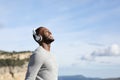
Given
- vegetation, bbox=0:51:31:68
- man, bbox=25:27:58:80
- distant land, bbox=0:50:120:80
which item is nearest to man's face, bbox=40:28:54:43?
man, bbox=25:27:58:80

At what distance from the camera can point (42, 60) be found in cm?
989

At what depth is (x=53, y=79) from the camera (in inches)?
392

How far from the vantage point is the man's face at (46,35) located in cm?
Answer: 992

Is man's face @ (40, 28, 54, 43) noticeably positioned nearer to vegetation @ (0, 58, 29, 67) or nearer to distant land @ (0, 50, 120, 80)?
distant land @ (0, 50, 120, 80)

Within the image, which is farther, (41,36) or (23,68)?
(23,68)

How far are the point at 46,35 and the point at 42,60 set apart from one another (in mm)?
555

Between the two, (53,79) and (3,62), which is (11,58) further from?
(53,79)

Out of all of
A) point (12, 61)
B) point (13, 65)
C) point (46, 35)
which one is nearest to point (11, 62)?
point (12, 61)

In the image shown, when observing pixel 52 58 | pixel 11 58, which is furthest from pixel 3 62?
pixel 52 58

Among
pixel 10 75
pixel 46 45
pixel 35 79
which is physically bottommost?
pixel 35 79

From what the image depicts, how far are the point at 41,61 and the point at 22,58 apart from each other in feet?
357

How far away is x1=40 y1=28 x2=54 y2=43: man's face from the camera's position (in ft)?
32.6

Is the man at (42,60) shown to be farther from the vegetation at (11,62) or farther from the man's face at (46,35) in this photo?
the vegetation at (11,62)

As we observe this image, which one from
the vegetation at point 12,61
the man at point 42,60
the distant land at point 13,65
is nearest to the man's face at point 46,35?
the man at point 42,60
